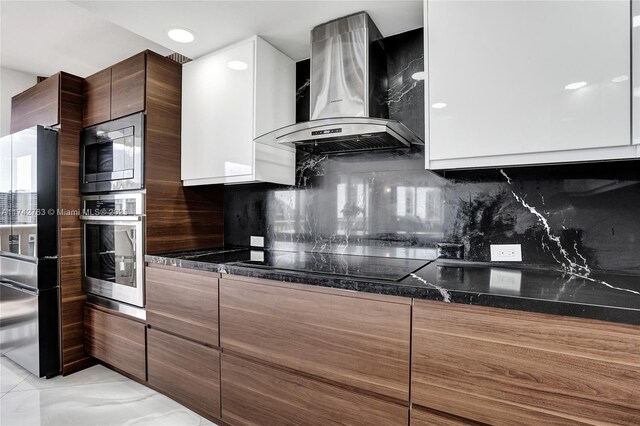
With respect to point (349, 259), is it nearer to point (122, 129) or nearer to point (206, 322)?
point (206, 322)

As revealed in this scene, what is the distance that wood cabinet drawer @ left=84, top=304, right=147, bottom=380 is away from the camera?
6.73 feet

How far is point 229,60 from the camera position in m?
2.01

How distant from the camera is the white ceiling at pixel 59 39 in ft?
7.27

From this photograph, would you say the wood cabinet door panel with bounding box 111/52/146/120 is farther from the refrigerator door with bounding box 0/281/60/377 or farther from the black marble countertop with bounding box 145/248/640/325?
the refrigerator door with bounding box 0/281/60/377

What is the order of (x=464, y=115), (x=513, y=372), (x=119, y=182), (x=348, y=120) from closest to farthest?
(x=513, y=372), (x=464, y=115), (x=348, y=120), (x=119, y=182)

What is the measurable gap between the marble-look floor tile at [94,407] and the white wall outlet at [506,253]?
1.78 metres

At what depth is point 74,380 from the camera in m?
2.24

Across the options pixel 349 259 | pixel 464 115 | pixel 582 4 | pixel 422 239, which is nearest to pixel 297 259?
pixel 349 259

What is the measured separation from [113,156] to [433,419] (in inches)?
92.1

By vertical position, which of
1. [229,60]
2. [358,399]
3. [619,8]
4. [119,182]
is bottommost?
[358,399]

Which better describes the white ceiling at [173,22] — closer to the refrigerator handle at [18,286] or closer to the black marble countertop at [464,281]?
the black marble countertop at [464,281]

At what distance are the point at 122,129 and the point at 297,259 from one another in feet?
4.73

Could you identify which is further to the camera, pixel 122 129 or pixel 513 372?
pixel 122 129

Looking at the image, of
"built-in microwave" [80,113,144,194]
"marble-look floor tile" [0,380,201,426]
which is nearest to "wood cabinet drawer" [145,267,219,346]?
"marble-look floor tile" [0,380,201,426]
